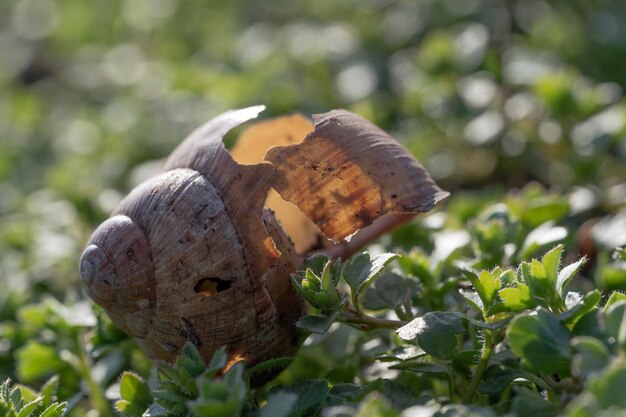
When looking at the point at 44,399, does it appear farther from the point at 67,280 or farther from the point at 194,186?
the point at 67,280

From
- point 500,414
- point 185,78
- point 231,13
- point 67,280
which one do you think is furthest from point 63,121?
point 500,414

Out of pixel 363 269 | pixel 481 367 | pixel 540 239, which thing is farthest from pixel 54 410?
pixel 540 239

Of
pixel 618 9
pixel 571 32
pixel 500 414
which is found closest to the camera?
pixel 500 414

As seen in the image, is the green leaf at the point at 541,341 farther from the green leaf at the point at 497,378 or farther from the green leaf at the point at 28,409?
the green leaf at the point at 28,409

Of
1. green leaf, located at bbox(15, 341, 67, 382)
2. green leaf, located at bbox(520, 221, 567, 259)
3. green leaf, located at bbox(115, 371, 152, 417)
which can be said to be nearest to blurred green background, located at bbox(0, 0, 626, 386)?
green leaf, located at bbox(15, 341, 67, 382)

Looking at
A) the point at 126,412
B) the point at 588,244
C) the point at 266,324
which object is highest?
the point at 266,324

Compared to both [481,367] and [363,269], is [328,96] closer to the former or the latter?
[363,269]

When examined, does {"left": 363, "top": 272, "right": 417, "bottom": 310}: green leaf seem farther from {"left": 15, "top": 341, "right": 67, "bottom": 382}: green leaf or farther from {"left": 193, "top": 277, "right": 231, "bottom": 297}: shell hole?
{"left": 15, "top": 341, "right": 67, "bottom": 382}: green leaf

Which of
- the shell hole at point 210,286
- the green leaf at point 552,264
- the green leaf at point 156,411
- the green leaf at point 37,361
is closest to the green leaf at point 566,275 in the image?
the green leaf at point 552,264
